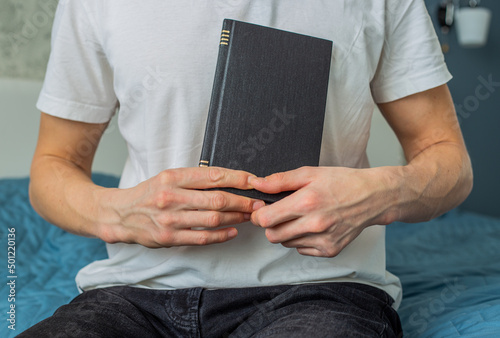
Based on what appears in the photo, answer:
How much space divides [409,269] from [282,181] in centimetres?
85

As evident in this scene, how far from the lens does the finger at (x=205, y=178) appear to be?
0.63 meters

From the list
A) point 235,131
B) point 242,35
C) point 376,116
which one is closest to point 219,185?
point 235,131

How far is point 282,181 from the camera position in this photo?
2.10 feet

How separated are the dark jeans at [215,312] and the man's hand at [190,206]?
0.11m

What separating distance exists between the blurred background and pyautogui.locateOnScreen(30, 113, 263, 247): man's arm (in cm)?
116

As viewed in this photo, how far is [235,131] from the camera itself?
681 mm

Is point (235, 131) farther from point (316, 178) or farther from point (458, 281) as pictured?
point (458, 281)

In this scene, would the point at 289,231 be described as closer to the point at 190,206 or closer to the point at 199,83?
the point at 190,206


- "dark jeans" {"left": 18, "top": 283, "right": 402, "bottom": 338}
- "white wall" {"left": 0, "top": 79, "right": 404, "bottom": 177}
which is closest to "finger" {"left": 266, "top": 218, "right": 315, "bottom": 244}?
"dark jeans" {"left": 18, "top": 283, "right": 402, "bottom": 338}

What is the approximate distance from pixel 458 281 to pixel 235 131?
78 cm

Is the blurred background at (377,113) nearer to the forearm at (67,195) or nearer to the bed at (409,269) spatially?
the bed at (409,269)

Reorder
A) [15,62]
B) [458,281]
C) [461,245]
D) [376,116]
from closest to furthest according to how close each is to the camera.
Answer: [458,281] → [461,245] → [15,62] → [376,116]

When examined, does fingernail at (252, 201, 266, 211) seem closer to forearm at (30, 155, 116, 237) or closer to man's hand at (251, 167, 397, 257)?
man's hand at (251, 167, 397, 257)

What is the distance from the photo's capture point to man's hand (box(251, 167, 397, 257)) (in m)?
0.62
